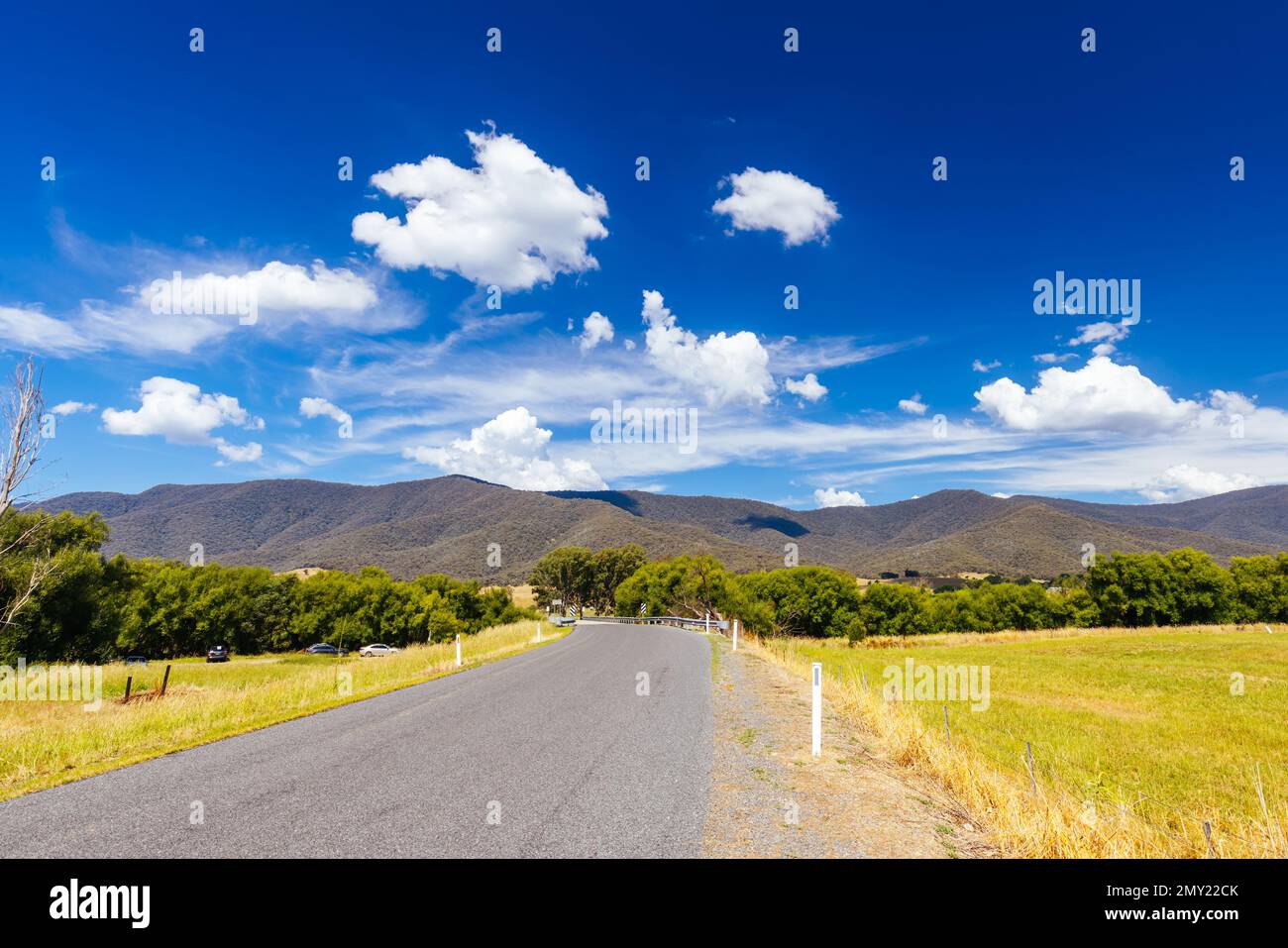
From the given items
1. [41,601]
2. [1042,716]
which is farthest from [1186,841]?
[41,601]

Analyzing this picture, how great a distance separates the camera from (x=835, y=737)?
33.1 feet

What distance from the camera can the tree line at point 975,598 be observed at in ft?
251

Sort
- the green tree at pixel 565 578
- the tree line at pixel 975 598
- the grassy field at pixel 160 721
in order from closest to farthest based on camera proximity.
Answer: the grassy field at pixel 160 721 → the tree line at pixel 975 598 → the green tree at pixel 565 578

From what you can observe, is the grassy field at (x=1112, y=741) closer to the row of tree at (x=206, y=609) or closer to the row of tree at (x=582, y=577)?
the row of tree at (x=206, y=609)

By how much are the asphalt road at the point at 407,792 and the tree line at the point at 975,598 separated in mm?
53094

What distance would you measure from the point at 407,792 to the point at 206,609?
292 feet

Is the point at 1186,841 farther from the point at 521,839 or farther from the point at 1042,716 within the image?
the point at 1042,716

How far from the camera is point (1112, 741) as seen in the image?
741 inches

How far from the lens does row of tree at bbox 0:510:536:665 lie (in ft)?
168

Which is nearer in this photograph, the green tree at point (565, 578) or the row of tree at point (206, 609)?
the row of tree at point (206, 609)

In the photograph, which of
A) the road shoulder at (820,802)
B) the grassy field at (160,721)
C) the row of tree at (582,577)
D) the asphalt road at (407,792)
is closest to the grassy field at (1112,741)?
the road shoulder at (820,802)

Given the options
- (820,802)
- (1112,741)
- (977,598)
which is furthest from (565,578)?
(820,802)

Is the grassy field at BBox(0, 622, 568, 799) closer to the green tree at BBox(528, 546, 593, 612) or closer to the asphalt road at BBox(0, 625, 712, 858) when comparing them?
the asphalt road at BBox(0, 625, 712, 858)
